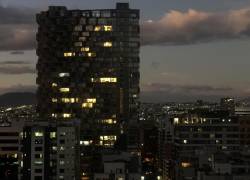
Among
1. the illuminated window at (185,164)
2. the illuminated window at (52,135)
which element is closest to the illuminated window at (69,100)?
the illuminated window at (185,164)

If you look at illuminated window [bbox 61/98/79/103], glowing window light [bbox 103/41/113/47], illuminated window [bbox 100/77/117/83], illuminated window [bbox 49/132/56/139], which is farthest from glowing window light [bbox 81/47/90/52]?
illuminated window [bbox 49/132/56/139]

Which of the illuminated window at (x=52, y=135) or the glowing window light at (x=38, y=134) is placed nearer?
the glowing window light at (x=38, y=134)

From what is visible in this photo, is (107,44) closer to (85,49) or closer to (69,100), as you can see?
(85,49)

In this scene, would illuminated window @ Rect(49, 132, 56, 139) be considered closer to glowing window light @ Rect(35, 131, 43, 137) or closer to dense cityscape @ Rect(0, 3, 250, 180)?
glowing window light @ Rect(35, 131, 43, 137)

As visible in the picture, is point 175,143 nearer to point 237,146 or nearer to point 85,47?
point 237,146

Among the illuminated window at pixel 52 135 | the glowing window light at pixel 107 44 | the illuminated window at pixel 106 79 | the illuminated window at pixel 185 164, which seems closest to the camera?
the illuminated window at pixel 52 135

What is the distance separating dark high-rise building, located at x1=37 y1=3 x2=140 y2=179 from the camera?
145250 mm

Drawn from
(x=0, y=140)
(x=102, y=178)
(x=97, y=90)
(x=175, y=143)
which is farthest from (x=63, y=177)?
(x=97, y=90)

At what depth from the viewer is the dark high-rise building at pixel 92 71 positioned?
14525 cm

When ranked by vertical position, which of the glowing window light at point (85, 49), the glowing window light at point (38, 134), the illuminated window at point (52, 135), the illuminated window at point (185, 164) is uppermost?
the glowing window light at point (85, 49)

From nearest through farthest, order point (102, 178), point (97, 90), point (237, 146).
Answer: point (102, 178), point (237, 146), point (97, 90)

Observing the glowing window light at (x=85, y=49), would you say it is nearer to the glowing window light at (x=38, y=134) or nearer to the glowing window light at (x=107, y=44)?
the glowing window light at (x=107, y=44)

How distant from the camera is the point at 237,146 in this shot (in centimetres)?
11644

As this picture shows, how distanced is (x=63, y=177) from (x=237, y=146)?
38521mm
